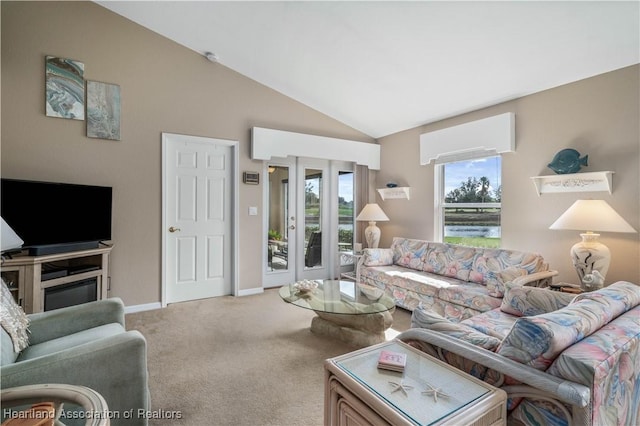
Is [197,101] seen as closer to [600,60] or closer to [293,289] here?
[293,289]

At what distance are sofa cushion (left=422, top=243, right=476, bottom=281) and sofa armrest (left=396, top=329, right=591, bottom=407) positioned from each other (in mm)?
2242

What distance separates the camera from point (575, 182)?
289 cm

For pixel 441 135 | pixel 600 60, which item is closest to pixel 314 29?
pixel 441 135

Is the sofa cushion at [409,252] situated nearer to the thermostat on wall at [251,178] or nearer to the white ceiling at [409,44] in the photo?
the white ceiling at [409,44]

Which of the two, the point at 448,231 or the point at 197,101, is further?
the point at 448,231

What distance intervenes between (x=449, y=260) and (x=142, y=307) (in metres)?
3.67

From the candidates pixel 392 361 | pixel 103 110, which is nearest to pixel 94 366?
pixel 392 361

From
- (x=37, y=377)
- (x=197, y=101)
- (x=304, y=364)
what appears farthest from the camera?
(x=197, y=101)

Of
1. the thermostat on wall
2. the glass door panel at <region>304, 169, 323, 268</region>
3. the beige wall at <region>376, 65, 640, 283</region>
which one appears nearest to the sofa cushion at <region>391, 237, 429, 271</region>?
the beige wall at <region>376, 65, 640, 283</region>

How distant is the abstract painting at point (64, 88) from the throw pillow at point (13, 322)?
2.38m

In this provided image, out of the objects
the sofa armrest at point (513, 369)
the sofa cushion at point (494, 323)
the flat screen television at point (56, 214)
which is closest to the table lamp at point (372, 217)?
the sofa cushion at point (494, 323)

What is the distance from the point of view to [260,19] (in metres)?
3.10

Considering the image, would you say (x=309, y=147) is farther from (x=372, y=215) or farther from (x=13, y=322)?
(x=13, y=322)

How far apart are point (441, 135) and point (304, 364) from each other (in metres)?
3.36
